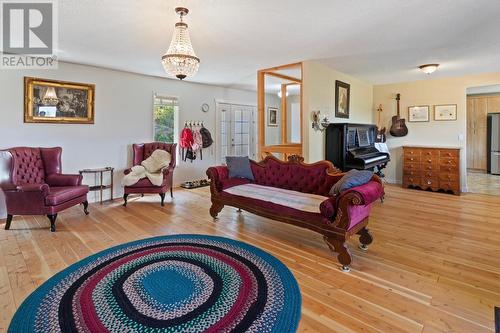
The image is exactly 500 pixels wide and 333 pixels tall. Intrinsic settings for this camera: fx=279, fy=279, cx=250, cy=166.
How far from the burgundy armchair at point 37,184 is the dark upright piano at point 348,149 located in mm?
4221

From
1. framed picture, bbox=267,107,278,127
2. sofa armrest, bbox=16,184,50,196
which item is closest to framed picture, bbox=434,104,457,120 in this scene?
framed picture, bbox=267,107,278,127

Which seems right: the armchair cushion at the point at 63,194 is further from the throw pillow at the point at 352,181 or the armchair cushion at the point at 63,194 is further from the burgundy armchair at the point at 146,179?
the throw pillow at the point at 352,181

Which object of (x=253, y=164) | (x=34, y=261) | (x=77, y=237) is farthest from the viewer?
(x=253, y=164)

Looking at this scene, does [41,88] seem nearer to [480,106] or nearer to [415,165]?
[415,165]

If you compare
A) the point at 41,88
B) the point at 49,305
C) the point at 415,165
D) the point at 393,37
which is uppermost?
the point at 393,37

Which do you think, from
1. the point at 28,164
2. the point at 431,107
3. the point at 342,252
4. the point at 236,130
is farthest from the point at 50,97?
the point at 431,107

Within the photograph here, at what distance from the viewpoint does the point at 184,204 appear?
16.4ft

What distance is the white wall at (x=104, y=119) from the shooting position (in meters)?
4.29

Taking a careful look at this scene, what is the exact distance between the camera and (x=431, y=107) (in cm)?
635

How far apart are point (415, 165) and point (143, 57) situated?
589cm

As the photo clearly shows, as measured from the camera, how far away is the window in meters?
6.13

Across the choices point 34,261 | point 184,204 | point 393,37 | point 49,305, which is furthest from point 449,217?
point 34,261

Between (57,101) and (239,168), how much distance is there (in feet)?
10.8

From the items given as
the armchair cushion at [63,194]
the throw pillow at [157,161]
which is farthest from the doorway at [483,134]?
the armchair cushion at [63,194]
